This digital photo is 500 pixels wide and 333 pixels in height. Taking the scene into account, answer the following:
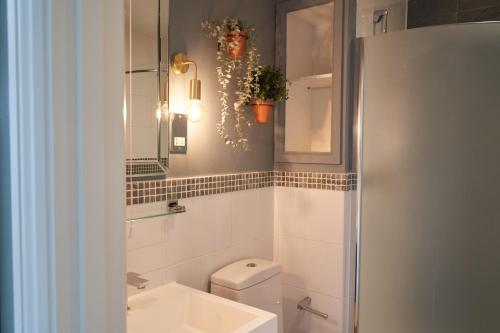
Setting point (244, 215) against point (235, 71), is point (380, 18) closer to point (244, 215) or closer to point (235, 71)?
point (235, 71)

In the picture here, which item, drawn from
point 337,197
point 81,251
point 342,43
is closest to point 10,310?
point 81,251

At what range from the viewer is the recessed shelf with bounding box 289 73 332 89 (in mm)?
2015

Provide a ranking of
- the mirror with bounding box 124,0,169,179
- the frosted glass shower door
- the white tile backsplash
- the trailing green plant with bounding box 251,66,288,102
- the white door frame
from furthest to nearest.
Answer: the trailing green plant with bounding box 251,66,288,102
the frosted glass shower door
the white tile backsplash
the mirror with bounding box 124,0,169,179
the white door frame

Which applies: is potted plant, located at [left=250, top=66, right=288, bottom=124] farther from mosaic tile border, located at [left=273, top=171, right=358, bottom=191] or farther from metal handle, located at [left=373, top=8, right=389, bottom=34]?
metal handle, located at [left=373, top=8, right=389, bottom=34]

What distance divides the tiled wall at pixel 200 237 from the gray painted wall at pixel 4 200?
0.82 metres

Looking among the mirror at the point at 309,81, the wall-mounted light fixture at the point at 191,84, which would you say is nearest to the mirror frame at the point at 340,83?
the mirror at the point at 309,81

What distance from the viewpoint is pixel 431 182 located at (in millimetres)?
1731

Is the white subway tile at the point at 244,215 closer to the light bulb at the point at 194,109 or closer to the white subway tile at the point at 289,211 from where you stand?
the white subway tile at the point at 289,211

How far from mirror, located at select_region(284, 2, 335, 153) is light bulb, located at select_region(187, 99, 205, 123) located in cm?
65

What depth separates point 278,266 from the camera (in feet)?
5.91

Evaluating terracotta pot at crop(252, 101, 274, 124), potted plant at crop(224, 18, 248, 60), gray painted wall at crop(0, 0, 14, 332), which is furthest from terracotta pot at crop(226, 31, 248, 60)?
gray painted wall at crop(0, 0, 14, 332)

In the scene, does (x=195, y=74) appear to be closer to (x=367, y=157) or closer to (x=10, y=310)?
(x=367, y=157)

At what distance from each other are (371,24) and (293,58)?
44cm

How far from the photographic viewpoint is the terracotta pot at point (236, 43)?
1689 mm
